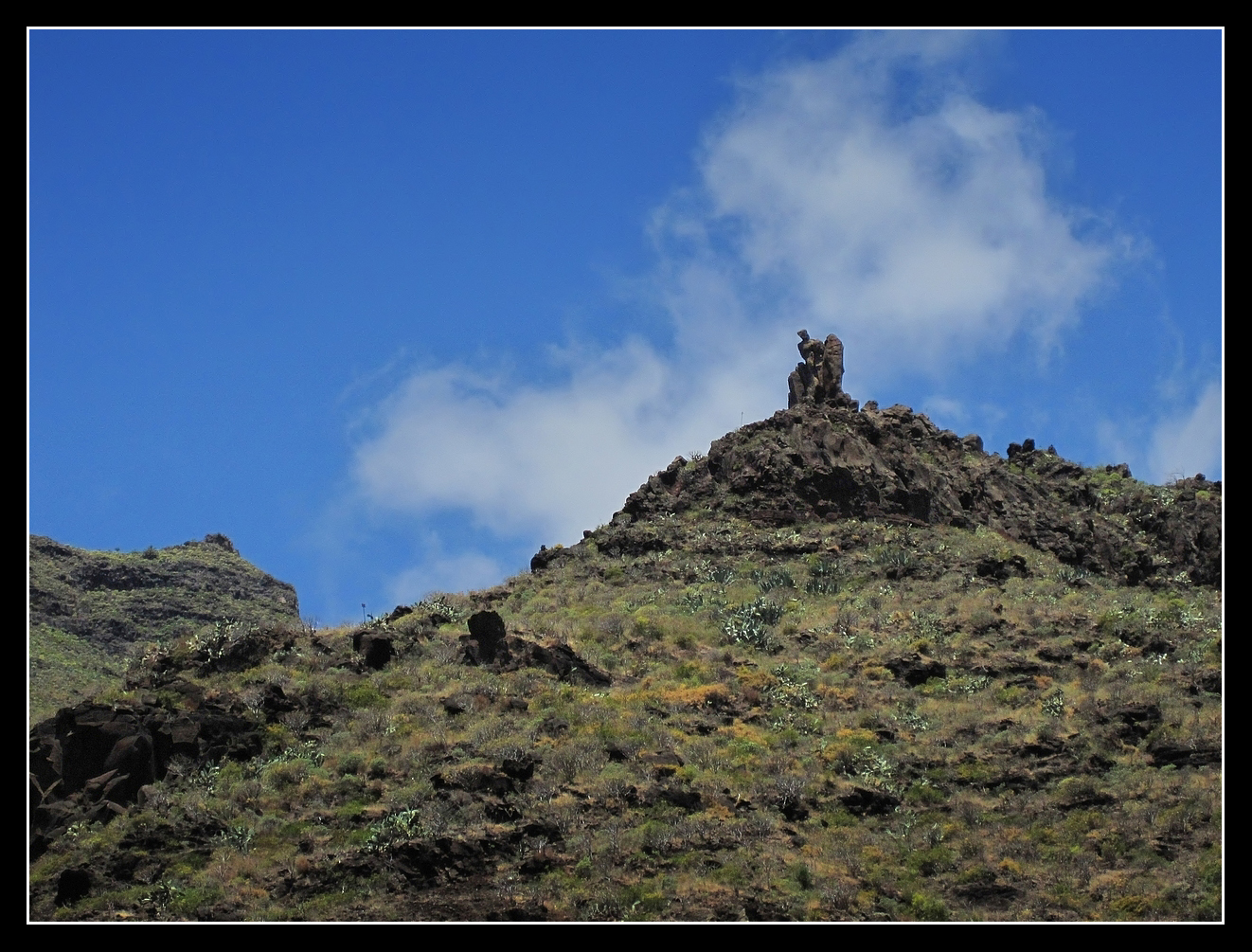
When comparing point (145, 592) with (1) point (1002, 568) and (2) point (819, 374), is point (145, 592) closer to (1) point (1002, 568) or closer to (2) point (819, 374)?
(2) point (819, 374)

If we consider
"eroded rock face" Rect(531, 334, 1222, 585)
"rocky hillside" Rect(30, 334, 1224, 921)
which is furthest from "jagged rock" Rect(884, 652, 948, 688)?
"eroded rock face" Rect(531, 334, 1222, 585)

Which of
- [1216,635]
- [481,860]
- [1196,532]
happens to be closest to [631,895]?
[481,860]

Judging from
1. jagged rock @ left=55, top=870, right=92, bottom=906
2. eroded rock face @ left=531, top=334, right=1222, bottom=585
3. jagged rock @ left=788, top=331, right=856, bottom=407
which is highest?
jagged rock @ left=788, top=331, right=856, bottom=407

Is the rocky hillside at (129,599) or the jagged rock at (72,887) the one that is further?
the rocky hillside at (129,599)

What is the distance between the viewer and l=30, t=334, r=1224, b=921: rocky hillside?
28.2 metres

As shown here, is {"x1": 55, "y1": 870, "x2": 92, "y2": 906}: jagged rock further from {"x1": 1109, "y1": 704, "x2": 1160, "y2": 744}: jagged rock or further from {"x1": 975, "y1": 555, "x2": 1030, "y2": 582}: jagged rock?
{"x1": 975, "y1": 555, "x2": 1030, "y2": 582}: jagged rock

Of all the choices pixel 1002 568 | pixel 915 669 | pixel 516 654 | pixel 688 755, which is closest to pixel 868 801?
pixel 688 755

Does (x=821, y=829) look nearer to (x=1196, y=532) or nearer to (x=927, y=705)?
(x=927, y=705)

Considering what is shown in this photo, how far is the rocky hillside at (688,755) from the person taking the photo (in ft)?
92.5

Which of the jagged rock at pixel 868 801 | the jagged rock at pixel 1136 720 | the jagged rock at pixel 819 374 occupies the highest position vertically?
the jagged rock at pixel 819 374

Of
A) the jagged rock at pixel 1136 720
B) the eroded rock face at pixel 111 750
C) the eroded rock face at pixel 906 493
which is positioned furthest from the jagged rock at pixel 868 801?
the eroded rock face at pixel 906 493

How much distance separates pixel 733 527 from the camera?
197 feet

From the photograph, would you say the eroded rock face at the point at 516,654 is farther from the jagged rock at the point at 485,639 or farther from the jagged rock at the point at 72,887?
the jagged rock at the point at 72,887

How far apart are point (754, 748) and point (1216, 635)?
15.0m
